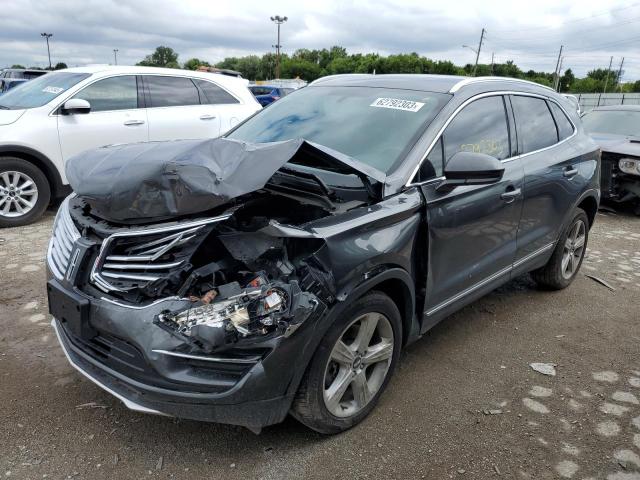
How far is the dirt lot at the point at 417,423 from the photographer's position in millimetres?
2574

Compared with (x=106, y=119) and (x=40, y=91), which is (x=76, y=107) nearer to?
(x=106, y=119)

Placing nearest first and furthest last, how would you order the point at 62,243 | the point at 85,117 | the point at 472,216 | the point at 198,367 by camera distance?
1. the point at 198,367
2. the point at 62,243
3. the point at 472,216
4. the point at 85,117

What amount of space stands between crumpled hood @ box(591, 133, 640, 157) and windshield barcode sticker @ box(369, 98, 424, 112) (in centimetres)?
618

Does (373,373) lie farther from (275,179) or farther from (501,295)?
(501,295)

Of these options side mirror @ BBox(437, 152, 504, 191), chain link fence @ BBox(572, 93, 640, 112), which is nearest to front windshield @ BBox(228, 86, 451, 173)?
side mirror @ BBox(437, 152, 504, 191)

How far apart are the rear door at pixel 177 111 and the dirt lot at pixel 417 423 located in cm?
339

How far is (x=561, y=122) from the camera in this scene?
459cm

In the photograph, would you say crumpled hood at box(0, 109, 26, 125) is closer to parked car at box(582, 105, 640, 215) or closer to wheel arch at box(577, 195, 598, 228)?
wheel arch at box(577, 195, 598, 228)

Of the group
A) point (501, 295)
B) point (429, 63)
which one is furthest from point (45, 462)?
point (429, 63)

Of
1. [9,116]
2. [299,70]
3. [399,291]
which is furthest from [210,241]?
[299,70]

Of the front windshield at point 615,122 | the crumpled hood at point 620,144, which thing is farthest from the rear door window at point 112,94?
the front windshield at point 615,122

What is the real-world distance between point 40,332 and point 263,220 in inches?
84.1

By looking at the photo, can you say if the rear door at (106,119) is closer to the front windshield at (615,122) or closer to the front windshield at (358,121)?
the front windshield at (358,121)

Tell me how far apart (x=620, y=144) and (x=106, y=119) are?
24.7 feet
